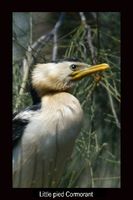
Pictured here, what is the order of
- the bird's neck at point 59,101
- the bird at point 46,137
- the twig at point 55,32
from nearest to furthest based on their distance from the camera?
the bird at point 46,137
the bird's neck at point 59,101
the twig at point 55,32

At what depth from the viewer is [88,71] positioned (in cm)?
364

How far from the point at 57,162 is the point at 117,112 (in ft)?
2.31

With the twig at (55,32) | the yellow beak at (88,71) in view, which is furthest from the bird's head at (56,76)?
the twig at (55,32)

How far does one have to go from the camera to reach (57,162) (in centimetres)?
352

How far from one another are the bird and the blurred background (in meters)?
0.06

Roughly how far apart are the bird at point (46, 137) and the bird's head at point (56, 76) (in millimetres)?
41

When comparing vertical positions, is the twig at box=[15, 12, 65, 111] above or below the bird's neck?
above

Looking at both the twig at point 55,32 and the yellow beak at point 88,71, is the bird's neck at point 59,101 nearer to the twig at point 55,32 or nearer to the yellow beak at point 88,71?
the yellow beak at point 88,71

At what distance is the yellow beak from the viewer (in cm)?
355

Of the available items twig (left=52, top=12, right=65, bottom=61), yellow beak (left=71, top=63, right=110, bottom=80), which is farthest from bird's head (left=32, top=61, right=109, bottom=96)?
twig (left=52, top=12, right=65, bottom=61)

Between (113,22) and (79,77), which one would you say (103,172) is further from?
(113,22)

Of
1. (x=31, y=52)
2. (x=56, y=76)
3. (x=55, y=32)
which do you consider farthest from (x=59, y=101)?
(x=55, y=32)

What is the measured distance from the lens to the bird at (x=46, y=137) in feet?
11.4

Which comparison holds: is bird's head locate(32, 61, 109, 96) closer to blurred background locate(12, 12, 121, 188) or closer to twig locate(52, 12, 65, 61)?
blurred background locate(12, 12, 121, 188)
